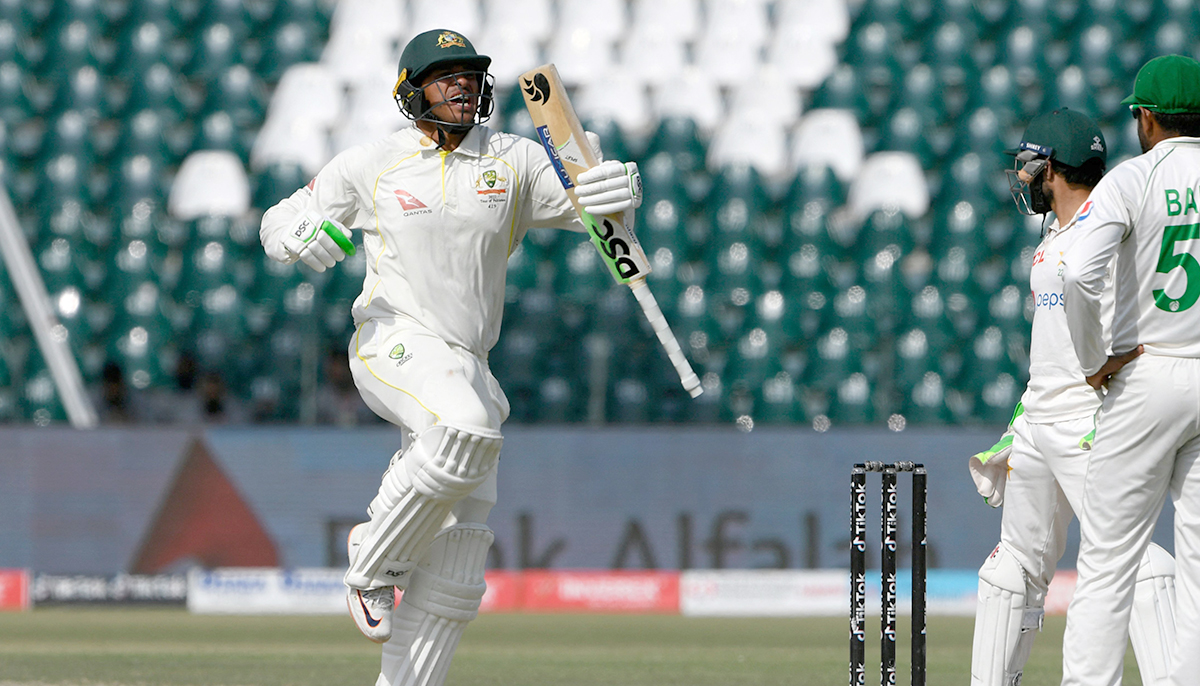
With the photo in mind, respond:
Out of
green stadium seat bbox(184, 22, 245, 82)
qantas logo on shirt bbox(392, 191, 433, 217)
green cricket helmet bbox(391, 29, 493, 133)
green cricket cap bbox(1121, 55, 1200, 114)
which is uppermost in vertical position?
green stadium seat bbox(184, 22, 245, 82)

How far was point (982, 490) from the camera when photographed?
13.0 feet

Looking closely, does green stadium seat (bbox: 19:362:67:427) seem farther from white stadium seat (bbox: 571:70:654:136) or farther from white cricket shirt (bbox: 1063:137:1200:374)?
white cricket shirt (bbox: 1063:137:1200:374)

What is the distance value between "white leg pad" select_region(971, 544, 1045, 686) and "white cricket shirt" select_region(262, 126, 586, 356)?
1436 millimetres

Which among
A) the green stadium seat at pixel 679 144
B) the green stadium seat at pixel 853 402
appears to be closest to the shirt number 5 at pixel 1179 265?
the green stadium seat at pixel 853 402

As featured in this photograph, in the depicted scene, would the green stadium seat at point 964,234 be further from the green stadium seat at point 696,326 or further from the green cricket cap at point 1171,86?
the green cricket cap at point 1171,86

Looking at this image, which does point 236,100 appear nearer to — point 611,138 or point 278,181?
point 278,181

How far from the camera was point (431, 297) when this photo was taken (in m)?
3.42

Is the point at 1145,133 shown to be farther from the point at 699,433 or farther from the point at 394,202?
the point at 699,433

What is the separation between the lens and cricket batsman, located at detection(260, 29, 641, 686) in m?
3.25

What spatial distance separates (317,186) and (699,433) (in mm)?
5401

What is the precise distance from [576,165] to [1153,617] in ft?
6.01

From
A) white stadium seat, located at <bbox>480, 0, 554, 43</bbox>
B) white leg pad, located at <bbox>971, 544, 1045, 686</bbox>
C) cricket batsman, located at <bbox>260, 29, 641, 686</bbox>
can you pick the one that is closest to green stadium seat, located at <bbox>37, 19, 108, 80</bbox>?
white stadium seat, located at <bbox>480, 0, 554, 43</bbox>

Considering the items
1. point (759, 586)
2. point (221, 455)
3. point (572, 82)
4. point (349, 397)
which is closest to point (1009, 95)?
point (572, 82)

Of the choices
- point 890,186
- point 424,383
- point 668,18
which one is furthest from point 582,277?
point 424,383
